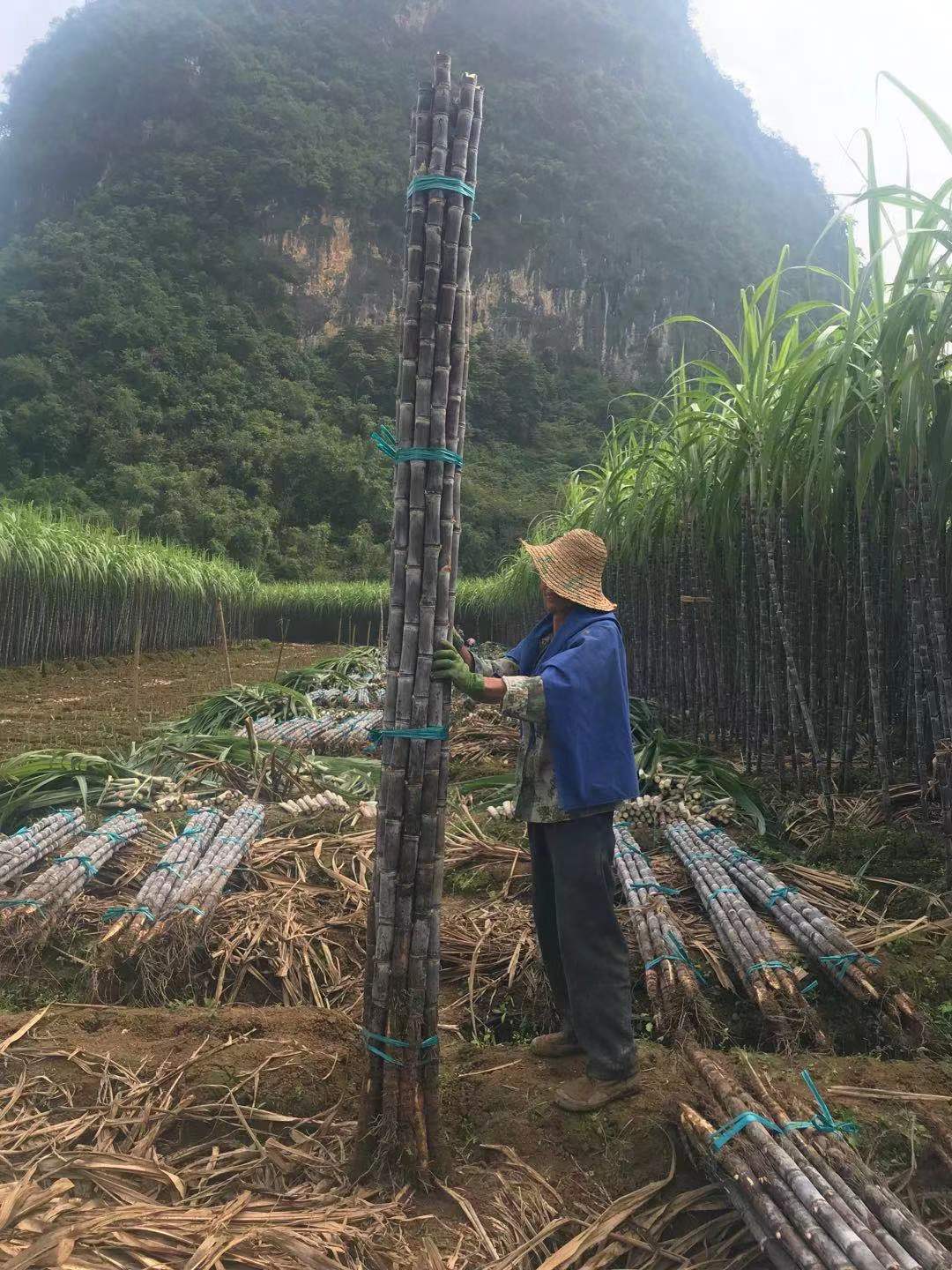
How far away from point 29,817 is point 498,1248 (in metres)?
3.61

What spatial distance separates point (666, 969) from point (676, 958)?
2.4 inches

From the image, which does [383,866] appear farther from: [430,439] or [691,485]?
[691,485]

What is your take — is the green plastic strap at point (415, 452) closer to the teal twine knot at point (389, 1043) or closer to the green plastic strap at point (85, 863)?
the teal twine knot at point (389, 1043)

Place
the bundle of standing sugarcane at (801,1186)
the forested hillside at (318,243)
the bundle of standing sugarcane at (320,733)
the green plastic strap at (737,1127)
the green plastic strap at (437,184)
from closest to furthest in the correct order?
1. the bundle of standing sugarcane at (801,1186)
2. the green plastic strap at (737,1127)
3. the green plastic strap at (437,184)
4. the bundle of standing sugarcane at (320,733)
5. the forested hillside at (318,243)

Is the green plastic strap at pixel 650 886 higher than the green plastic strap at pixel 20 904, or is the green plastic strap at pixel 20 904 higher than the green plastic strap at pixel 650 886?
the green plastic strap at pixel 650 886

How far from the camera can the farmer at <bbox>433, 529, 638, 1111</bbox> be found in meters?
2.22

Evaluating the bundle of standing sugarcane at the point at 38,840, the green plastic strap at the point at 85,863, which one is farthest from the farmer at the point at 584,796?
the bundle of standing sugarcane at the point at 38,840

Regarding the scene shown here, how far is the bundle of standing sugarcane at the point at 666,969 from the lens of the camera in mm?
2564

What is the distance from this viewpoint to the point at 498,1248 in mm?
1819

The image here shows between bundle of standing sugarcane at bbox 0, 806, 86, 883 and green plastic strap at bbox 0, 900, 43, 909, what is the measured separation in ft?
1.20

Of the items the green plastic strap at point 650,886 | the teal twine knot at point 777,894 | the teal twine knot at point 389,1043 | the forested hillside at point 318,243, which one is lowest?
the teal twine knot at point 389,1043

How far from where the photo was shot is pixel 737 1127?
183 centimetres

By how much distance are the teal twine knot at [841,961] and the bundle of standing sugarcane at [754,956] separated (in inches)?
4.5

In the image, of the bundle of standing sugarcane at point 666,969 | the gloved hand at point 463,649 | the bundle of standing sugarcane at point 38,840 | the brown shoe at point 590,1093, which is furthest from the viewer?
the bundle of standing sugarcane at point 38,840
